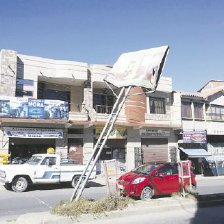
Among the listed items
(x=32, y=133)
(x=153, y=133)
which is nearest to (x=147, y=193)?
(x=32, y=133)

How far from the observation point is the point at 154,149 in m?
23.3

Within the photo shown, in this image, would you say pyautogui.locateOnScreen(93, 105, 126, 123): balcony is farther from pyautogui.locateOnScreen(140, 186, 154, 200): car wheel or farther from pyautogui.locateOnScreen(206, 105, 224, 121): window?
pyautogui.locateOnScreen(140, 186, 154, 200): car wheel

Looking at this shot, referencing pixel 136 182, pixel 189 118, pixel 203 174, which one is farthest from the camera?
pixel 189 118

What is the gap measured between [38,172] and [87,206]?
676cm

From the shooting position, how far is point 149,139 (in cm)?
2323

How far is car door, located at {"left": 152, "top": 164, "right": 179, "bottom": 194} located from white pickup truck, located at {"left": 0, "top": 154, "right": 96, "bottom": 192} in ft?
15.5

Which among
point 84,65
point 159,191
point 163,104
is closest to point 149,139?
point 163,104

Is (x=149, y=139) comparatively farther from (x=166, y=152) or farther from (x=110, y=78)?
(x=110, y=78)

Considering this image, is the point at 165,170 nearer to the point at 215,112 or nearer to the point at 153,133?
the point at 153,133

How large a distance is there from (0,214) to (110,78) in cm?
555

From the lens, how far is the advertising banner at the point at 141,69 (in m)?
8.26

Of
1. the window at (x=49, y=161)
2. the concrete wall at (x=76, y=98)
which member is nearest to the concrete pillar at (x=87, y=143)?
the concrete wall at (x=76, y=98)

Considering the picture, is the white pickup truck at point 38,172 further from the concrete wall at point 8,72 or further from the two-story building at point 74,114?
the concrete wall at point 8,72

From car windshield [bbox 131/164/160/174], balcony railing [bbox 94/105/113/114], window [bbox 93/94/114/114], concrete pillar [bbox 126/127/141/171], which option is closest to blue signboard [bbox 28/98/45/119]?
balcony railing [bbox 94/105/113/114]
